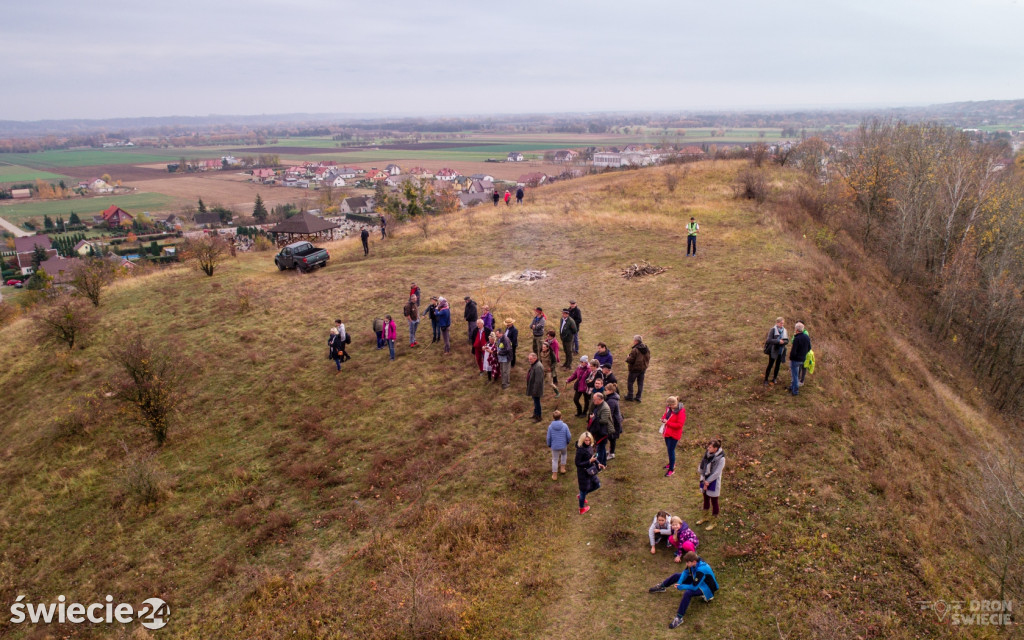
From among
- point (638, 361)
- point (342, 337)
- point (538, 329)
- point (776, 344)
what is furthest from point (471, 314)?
point (776, 344)

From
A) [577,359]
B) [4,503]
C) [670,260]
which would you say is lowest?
[4,503]

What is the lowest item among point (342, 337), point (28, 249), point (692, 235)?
point (28, 249)

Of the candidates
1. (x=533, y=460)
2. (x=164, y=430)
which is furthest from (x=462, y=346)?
(x=164, y=430)

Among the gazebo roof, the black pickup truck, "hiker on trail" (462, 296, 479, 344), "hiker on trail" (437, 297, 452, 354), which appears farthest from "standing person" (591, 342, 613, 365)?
the gazebo roof

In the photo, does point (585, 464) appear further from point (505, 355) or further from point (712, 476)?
point (505, 355)

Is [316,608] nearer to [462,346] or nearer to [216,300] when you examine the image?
[462,346]

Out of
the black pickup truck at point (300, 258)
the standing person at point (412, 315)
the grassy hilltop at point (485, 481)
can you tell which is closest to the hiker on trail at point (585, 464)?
the grassy hilltop at point (485, 481)
